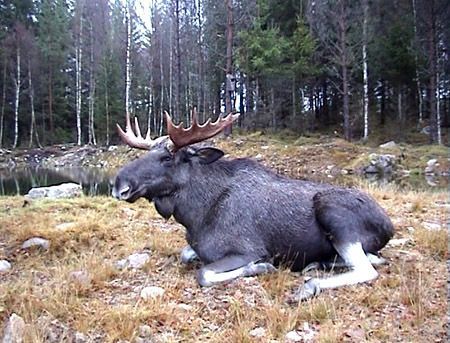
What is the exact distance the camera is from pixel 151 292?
3543 millimetres

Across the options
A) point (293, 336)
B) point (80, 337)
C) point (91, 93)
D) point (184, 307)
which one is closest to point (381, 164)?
point (184, 307)

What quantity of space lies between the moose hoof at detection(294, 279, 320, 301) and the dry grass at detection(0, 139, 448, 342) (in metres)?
0.07

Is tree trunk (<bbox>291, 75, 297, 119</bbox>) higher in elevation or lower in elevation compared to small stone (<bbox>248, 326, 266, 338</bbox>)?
higher

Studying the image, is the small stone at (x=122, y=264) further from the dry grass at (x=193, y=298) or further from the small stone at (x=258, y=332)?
the small stone at (x=258, y=332)

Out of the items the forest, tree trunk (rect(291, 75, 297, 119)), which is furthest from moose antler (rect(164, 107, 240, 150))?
tree trunk (rect(291, 75, 297, 119))

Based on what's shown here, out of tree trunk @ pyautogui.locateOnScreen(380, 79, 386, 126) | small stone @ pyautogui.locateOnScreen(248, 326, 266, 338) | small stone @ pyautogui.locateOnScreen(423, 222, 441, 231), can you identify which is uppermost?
tree trunk @ pyautogui.locateOnScreen(380, 79, 386, 126)

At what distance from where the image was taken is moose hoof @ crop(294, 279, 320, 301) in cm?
341

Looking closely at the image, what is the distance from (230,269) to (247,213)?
1.83ft

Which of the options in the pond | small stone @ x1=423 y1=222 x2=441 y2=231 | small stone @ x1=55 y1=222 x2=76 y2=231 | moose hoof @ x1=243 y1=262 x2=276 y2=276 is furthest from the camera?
the pond

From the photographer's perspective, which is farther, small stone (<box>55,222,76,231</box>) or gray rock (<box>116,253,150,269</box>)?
small stone (<box>55,222,76,231</box>)

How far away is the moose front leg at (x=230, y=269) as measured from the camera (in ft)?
12.4

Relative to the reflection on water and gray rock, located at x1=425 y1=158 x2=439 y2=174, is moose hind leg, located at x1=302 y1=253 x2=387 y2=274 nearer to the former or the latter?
the reflection on water

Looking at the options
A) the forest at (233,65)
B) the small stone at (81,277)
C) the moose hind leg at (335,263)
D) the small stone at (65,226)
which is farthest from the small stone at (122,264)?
the forest at (233,65)

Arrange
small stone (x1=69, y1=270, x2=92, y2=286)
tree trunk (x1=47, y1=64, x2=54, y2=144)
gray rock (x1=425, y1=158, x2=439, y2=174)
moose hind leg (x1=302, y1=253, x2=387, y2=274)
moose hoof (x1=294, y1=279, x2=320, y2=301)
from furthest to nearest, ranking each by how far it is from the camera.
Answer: tree trunk (x1=47, y1=64, x2=54, y2=144) → gray rock (x1=425, y1=158, x2=439, y2=174) → moose hind leg (x1=302, y1=253, x2=387, y2=274) → small stone (x1=69, y1=270, x2=92, y2=286) → moose hoof (x1=294, y1=279, x2=320, y2=301)
